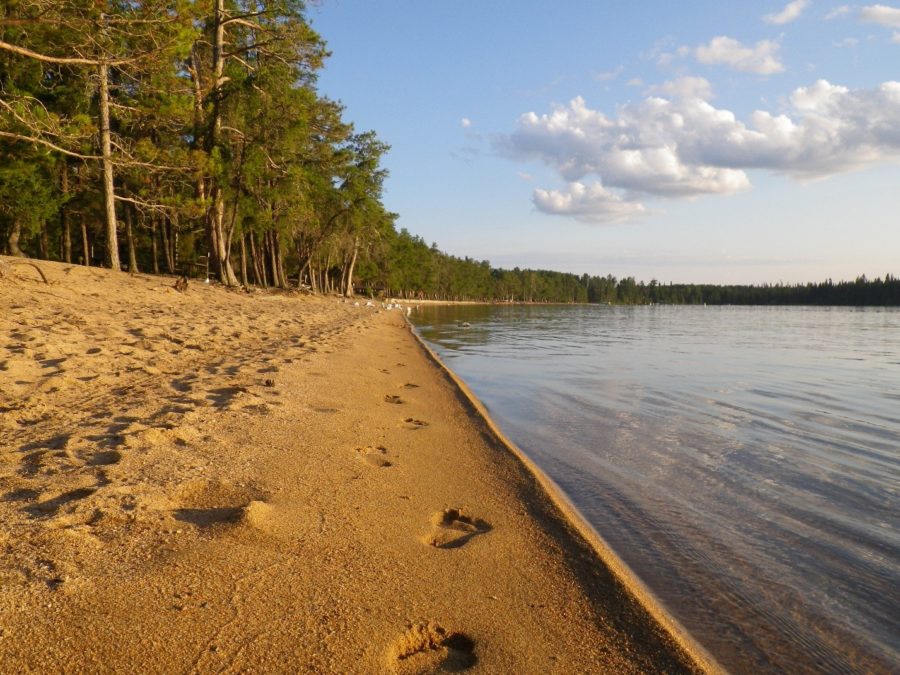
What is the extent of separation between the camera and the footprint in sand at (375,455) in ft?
16.1

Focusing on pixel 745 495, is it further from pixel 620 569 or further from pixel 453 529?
pixel 453 529

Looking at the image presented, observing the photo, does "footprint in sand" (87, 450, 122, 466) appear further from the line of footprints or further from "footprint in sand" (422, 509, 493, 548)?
the line of footprints

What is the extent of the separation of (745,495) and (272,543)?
4.21 m

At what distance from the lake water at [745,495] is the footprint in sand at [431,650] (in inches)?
52.6

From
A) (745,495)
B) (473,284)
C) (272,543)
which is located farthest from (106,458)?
(473,284)

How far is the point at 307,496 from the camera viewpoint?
12.6ft

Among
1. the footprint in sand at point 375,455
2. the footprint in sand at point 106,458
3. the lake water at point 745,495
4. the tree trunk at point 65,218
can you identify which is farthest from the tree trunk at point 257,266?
the footprint in sand at point 106,458

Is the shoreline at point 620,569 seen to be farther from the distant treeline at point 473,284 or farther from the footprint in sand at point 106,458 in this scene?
the distant treeline at point 473,284

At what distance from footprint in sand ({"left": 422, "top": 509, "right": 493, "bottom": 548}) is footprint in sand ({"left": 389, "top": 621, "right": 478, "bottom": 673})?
36.0 inches

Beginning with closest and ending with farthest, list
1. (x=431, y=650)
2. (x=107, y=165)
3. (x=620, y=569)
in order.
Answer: (x=431, y=650)
(x=620, y=569)
(x=107, y=165)

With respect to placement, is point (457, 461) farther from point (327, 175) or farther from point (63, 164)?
point (327, 175)

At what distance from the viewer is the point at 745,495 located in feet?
16.0

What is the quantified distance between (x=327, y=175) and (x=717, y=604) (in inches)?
1527

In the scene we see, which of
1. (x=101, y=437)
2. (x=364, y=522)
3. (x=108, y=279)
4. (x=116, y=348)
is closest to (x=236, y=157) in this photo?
(x=108, y=279)
